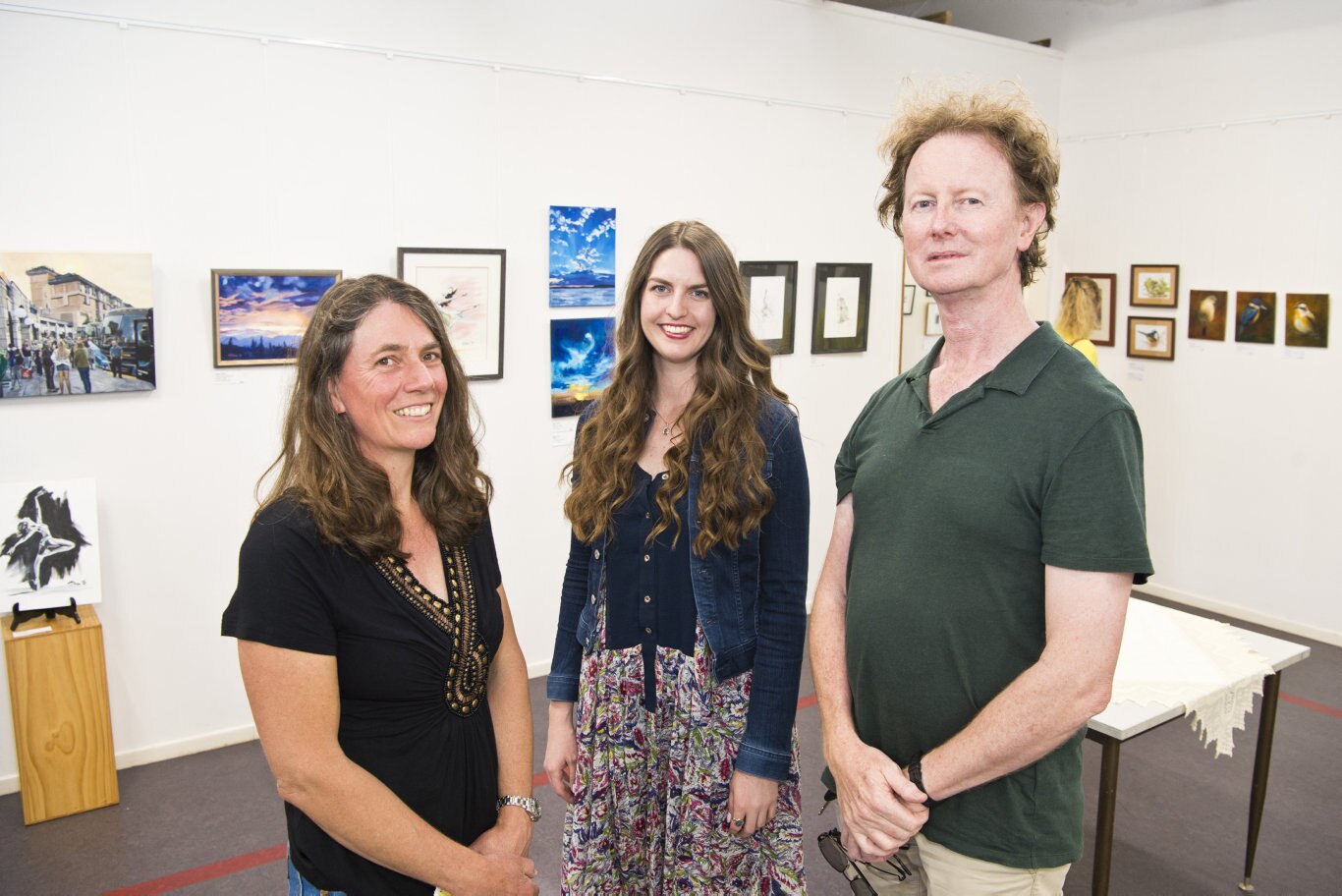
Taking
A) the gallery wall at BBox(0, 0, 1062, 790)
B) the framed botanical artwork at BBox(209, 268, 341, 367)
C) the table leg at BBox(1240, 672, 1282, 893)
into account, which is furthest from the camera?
the framed botanical artwork at BBox(209, 268, 341, 367)

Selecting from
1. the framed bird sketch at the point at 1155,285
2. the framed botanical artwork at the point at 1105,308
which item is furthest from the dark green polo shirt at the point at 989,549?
the framed botanical artwork at the point at 1105,308

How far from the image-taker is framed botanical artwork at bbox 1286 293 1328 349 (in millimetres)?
5576

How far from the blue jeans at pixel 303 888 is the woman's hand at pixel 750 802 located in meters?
0.82

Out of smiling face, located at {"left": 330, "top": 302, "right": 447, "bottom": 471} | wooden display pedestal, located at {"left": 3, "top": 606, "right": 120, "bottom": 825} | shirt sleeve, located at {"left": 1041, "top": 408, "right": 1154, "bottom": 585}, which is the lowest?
wooden display pedestal, located at {"left": 3, "top": 606, "right": 120, "bottom": 825}

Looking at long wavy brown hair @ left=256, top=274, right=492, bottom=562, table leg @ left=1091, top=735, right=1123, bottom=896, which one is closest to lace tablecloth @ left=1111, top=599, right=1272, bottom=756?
table leg @ left=1091, top=735, right=1123, bottom=896

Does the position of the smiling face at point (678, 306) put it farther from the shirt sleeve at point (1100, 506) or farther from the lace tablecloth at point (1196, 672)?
the lace tablecloth at point (1196, 672)

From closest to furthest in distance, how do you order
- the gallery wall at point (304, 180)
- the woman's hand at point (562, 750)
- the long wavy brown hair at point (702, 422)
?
1. the long wavy brown hair at point (702, 422)
2. the woman's hand at point (562, 750)
3. the gallery wall at point (304, 180)

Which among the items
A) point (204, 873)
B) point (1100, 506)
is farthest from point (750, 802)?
point (204, 873)

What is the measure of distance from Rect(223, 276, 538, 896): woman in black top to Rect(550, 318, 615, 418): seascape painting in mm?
3002

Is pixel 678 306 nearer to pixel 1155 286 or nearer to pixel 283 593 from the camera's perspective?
pixel 283 593

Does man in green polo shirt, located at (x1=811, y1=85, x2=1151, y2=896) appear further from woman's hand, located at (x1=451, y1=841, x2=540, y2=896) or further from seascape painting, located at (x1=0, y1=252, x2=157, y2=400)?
seascape painting, located at (x1=0, y1=252, x2=157, y2=400)

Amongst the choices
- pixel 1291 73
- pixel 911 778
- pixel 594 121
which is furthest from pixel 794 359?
pixel 911 778

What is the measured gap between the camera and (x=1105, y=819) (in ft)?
8.83

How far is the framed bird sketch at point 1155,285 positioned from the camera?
6316 millimetres
